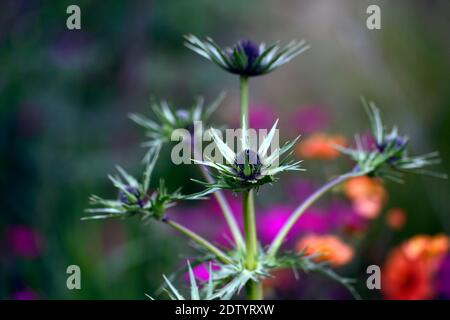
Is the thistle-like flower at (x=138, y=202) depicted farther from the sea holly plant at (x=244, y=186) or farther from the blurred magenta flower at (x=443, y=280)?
the blurred magenta flower at (x=443, y=280)

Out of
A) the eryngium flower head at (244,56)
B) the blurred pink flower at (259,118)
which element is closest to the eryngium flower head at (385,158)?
the eryngium flower head at (244,56)

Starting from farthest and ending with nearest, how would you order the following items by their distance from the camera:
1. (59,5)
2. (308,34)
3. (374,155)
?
(308,34), (59,5), (374,155)

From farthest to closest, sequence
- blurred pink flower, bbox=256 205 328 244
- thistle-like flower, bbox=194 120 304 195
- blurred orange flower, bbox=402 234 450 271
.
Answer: blurred pink flower, bbox=256 205 328 244 → blurred orange flower, bbox=402 234 450 271 → thistle-like flower, bbox=194 120 304 195

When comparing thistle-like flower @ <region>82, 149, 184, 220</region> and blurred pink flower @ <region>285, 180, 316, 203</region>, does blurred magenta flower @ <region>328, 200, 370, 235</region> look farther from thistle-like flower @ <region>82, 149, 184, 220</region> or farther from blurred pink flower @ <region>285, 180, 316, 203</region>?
thistle-like flower @ <region>82, 149, 184, 220</region>

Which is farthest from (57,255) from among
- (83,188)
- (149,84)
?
(149,84)

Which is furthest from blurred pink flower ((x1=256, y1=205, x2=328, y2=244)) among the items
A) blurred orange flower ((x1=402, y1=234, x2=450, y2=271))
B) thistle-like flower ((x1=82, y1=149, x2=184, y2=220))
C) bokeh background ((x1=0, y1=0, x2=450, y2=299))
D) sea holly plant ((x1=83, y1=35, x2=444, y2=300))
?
thistle-like flower ((x1=82, y1=149, x2=184, y2=220))

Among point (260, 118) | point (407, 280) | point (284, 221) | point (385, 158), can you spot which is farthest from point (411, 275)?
point (260, 118)

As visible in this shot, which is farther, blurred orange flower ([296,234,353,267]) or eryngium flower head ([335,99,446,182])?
blurred orange flower ([296,234,353,267])
